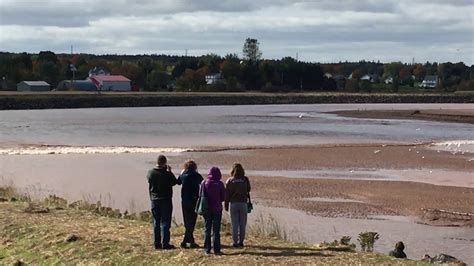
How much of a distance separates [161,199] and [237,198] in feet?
4.11

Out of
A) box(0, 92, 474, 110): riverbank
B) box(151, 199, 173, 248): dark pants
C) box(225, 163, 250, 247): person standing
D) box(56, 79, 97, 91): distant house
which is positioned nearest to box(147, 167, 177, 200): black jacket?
box(151, 199, 173, 248): dark pants

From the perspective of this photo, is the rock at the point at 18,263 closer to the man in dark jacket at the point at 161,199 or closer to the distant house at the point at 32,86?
the man in dark jacket at the point at 161,199

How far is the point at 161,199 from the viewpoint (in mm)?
13719

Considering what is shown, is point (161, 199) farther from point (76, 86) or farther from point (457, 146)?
point (76, 86)

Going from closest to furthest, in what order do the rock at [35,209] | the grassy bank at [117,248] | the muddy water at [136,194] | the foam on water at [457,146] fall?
1. the grassy bank at [117,248]
2. the rock at [35,209]
3. the muddy water at [136,194]
4. the foam on water at [457,146]

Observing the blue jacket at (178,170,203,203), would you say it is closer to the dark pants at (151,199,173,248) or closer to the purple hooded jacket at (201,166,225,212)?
the dark pants at (151,199,173,248)

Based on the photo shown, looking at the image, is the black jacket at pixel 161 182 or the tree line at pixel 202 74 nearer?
the black jacket at pixel 161 182

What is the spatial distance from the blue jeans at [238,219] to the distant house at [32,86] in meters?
118

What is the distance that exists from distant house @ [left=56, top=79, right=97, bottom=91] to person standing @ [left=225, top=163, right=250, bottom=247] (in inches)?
4839

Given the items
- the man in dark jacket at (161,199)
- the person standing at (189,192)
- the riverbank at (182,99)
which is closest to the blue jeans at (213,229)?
the person standing at (189,192)

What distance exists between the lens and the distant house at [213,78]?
6053 inches

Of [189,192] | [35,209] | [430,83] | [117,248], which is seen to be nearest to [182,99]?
[430,83]

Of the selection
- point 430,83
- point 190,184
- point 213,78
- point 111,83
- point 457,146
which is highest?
point 190,184

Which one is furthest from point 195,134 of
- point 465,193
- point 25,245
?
point 25,245
